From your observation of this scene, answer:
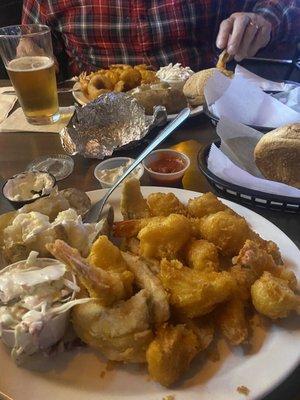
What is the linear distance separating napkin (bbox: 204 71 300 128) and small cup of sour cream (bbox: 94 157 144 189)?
15.0 inches

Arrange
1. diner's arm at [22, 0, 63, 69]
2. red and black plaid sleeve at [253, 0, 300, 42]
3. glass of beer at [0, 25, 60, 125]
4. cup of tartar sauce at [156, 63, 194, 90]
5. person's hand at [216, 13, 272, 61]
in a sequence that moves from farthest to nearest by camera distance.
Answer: diner's arm at [22, 0, 63, 69], red and black plaid sleeve at [253, 0, 300, 42], person's hand at [216, 13, 272, 61], cup of tartar sauce at [156, 63, 194, 90], glass of beer at [0, 25, 60, 125]

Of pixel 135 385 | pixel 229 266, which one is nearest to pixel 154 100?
pixel 229 266

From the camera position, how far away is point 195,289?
0.74 metres

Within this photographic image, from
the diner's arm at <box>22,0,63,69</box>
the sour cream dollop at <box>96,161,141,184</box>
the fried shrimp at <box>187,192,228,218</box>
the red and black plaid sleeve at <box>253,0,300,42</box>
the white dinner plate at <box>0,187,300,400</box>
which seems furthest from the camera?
the diner's arm at <box>22,0,63,69</box>

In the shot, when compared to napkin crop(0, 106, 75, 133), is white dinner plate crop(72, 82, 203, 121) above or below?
above

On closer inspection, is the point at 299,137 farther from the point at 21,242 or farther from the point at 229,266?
the point at 21,242

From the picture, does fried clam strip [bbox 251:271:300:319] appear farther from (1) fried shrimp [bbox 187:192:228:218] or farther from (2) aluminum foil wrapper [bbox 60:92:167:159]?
(2) aluminum foil wrapper [bbox 60:92:167:159]

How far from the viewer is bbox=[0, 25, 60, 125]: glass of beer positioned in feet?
5.04

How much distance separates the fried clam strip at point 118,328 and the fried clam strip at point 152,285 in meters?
0.02

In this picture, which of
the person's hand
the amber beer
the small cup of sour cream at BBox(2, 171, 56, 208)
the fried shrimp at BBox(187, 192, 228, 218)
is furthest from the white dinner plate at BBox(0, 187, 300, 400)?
the person's hand

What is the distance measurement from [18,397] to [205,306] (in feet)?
1.12

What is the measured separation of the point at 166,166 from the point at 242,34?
0.94m

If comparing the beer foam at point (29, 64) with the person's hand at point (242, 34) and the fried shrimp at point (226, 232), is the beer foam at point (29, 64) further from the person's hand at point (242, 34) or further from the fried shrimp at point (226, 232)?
the fried shrimp at point (226, 232)

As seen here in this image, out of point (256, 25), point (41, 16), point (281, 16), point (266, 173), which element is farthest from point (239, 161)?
point (41, 16)
